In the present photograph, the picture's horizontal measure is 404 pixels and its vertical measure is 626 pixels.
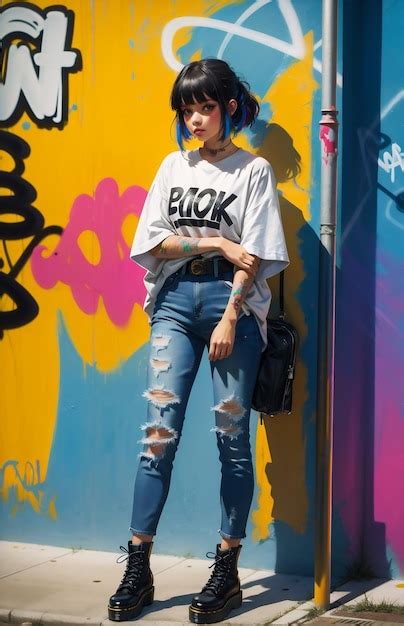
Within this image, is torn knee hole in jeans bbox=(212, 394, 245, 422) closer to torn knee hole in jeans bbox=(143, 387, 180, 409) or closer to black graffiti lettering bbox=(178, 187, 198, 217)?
torn knee hole in jeans bbox=(143, 387, 180, 409)

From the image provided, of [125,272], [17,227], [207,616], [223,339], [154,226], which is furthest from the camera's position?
[17,227]

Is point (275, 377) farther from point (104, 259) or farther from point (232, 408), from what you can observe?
point (104, 259)

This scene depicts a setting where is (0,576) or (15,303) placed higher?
(15,303)

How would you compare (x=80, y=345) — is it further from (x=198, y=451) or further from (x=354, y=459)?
(x=354, y=459)

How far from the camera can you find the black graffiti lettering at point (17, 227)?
5387mm

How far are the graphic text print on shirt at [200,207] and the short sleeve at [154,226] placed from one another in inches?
2.0

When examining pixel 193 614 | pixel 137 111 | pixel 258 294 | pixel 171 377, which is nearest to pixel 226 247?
pixel 258 294

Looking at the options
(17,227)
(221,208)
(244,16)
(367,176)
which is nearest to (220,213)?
(221,208)

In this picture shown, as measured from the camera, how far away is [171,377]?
4457mm

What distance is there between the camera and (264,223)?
4.42 m

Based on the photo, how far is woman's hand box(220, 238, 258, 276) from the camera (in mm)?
4367

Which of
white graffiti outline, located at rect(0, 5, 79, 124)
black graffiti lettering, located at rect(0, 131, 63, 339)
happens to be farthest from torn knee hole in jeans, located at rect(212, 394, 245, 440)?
white graffiti outline, located at rect(0, 5, 79, 124)

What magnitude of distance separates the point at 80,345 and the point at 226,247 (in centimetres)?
120

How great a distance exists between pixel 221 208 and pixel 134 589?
1524 millimetres
